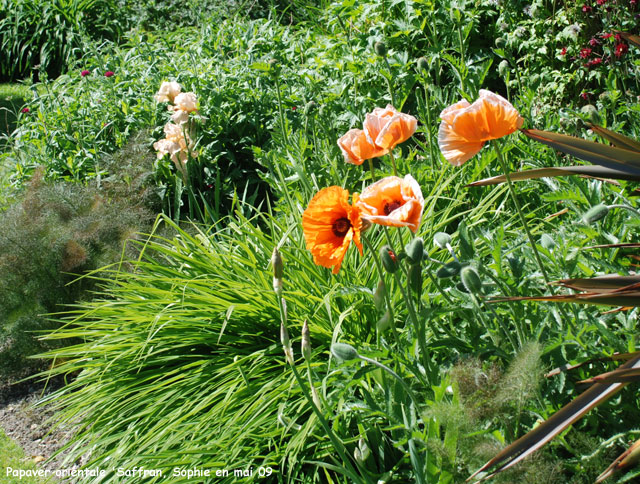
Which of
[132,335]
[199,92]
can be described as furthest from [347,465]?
[199,92]

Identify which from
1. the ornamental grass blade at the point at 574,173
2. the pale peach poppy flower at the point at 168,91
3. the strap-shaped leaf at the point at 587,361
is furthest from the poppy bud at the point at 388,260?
the pale peach poppy flower at the point at 168,91

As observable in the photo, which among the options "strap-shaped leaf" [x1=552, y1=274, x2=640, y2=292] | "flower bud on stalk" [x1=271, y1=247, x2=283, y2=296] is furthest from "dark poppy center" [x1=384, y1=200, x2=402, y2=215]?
"strap-shaped leaf" [x1=552, y1=274, x2=640, y2=292]

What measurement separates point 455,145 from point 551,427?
2.39ft

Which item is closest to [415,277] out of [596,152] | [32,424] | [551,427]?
[551,427]

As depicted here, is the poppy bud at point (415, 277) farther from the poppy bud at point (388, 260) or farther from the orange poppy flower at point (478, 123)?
the orange poppy flower at point (478, 123)

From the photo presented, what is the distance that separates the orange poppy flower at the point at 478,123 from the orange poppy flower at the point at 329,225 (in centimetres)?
29

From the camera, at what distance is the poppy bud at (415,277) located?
1527 mm

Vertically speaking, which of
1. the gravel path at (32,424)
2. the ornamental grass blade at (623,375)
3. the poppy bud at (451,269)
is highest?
the poppy bud at (451,269)

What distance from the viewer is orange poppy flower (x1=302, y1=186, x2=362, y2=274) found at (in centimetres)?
157

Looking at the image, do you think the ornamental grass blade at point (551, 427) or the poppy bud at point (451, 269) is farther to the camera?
the poppy bud at point (451, 269)

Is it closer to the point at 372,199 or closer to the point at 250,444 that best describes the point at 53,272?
the point at 250,444

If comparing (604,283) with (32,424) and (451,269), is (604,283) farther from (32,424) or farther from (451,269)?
(32,424)

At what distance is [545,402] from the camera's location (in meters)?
1.50

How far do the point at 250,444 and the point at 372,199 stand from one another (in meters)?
0.94
